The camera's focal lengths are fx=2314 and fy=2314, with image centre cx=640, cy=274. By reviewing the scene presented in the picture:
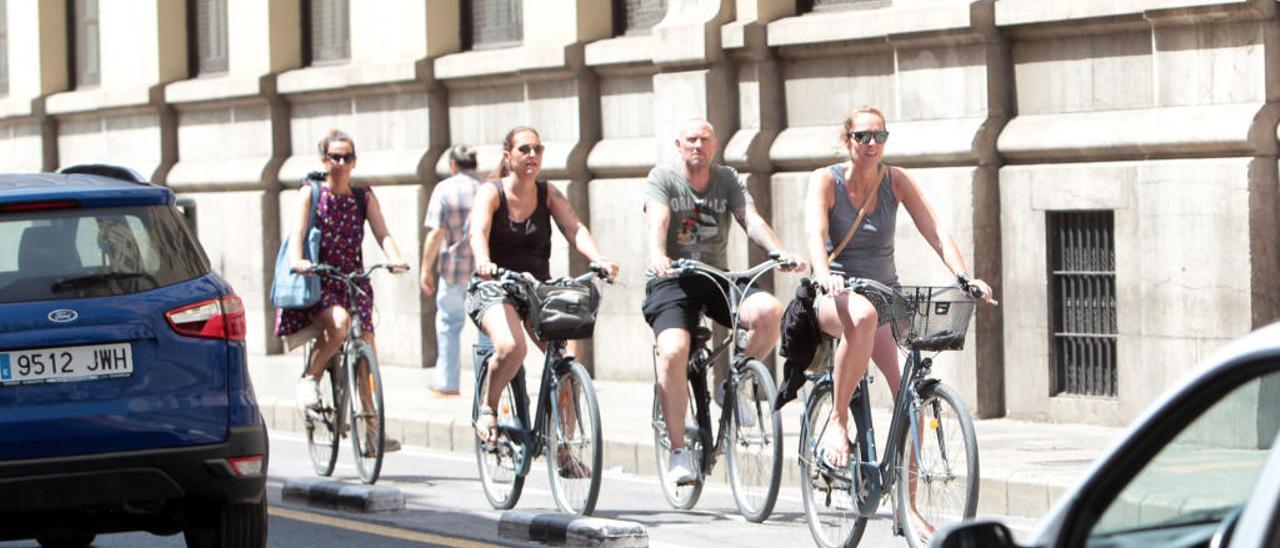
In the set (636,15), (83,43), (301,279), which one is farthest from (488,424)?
(83,43)

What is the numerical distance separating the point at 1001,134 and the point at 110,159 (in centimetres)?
1265

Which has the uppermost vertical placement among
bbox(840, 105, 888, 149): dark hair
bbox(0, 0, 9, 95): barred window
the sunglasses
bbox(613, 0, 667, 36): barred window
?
bbox(0, 0, 9, 95): barred window

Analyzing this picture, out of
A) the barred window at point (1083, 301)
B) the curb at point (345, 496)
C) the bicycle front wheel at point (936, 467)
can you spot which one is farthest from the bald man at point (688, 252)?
the barred window at point (1083, 301)

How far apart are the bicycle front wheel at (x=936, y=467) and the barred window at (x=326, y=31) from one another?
41.2 ft

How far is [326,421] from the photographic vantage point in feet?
38.6

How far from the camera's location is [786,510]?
10.3 metres

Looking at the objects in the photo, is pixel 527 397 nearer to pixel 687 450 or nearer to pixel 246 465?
pixel 687 450

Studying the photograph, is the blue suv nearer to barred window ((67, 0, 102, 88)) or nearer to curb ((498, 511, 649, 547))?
curb ((498, 511, 649, 547))

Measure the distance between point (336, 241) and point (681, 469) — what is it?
2654mm

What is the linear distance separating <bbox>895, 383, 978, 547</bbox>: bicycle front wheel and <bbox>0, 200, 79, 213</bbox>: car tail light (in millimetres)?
3010

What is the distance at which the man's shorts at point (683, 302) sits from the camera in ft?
32.0

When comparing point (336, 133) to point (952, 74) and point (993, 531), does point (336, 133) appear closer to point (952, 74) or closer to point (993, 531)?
point (952, 74)

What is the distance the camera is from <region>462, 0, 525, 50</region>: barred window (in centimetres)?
1838

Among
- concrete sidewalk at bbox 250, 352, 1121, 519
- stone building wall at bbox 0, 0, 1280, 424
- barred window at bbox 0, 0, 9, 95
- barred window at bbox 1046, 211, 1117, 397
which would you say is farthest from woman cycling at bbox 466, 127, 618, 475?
barred window at bbox 0, 0, 9, 95
